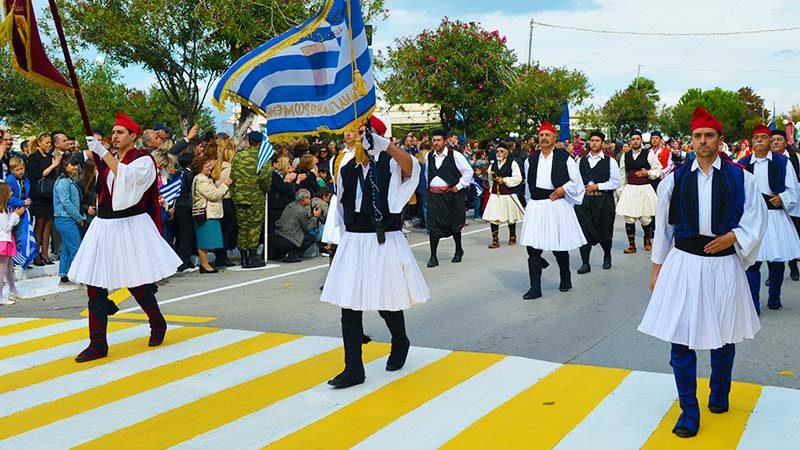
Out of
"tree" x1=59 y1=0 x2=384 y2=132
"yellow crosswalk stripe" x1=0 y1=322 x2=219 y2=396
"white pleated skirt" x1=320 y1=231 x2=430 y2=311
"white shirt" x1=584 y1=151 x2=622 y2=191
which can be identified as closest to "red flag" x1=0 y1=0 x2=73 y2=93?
"yellow crosswalk stripe" x1=0 y1=322 x2=219 y2=396

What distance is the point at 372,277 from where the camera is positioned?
600cm

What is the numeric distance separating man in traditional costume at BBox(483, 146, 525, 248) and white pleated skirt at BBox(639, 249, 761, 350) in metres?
9.97

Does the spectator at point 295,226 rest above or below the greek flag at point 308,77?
below

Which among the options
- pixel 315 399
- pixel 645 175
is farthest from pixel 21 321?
pixel 645 175

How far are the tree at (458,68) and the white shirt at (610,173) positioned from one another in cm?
1535

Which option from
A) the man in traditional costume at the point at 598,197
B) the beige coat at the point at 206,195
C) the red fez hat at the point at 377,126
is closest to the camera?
the red fez hat at the point at 377,126

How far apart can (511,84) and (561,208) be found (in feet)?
62.3

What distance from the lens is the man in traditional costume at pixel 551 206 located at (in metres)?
10.0

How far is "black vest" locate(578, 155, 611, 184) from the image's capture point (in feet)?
41.7

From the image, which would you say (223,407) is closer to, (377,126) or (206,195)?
(377,126)

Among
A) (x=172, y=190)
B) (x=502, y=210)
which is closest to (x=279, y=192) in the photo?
(x=172, y=190)

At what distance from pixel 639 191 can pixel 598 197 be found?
69.1 inches

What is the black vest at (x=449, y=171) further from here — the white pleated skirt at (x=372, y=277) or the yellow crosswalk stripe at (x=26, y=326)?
the white pleated skirt at (x=372, y=277)

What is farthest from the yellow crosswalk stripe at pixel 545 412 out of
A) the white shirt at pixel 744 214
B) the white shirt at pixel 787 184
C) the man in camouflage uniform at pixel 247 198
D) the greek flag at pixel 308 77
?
the man in camouflage uniform at pixel 247 198
